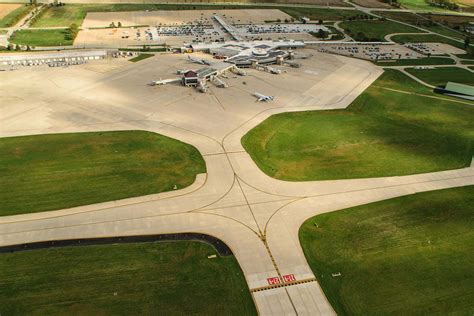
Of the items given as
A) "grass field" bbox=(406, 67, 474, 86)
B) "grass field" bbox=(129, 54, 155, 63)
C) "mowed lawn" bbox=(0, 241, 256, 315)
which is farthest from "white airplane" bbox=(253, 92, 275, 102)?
"grass field" bbox=(406, 67, 474, 86)

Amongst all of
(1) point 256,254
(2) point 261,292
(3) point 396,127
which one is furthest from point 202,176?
(3) point 396,127

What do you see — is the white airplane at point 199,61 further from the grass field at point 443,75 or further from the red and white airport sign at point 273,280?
the red and white airport sign at point 273,280

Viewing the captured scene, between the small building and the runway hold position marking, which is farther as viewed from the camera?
the small building

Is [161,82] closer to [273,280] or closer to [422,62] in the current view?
[273,280]

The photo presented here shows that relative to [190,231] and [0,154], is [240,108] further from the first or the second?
[0,154]

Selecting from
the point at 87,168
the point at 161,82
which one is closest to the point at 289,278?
Result: the point at 87,168

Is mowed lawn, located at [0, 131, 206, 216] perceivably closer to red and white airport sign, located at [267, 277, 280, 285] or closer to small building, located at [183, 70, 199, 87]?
red and white airport sign, located at [267, 277, 280, 285]
